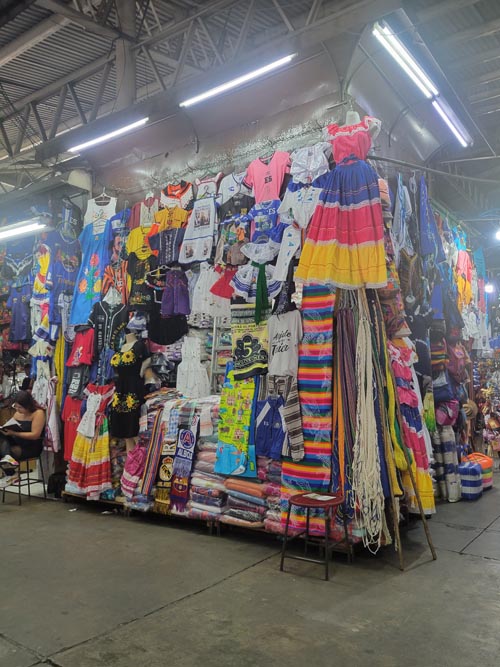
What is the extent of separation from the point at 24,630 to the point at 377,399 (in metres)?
2.70

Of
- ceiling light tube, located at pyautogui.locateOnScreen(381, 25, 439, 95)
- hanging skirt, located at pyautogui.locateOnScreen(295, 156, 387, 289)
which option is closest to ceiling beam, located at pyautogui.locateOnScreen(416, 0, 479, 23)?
ceiling light tube, located at pyautogui.locateOnScreen(381, 25, 439, 95)

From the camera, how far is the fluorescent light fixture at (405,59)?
4328 millimetres

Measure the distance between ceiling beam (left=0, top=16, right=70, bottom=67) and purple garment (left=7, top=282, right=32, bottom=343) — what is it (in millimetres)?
2962

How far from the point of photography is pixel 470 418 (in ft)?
23.9

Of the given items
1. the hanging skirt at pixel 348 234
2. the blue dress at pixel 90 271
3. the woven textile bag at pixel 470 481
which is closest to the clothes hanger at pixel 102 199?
the blue dress at pixel 90 271

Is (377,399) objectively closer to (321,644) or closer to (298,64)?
→ (321,644)

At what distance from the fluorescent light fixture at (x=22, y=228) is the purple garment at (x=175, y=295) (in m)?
2.54

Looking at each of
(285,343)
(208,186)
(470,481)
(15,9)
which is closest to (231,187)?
(208,186)

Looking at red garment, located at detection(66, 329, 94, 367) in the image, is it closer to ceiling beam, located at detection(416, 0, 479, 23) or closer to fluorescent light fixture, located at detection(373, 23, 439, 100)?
fluorescent light fixture, located at detection(373, 23, 439, 100)

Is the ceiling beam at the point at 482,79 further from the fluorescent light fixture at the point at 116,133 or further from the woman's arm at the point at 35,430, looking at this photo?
the woman's arm at the point at 35,430

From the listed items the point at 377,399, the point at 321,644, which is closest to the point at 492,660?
the point at 321,644

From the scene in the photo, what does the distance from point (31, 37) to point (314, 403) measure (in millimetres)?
5777

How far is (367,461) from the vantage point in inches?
152

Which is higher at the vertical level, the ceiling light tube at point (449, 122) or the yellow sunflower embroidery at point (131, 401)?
the ceiling light tube at point (449, 122)
